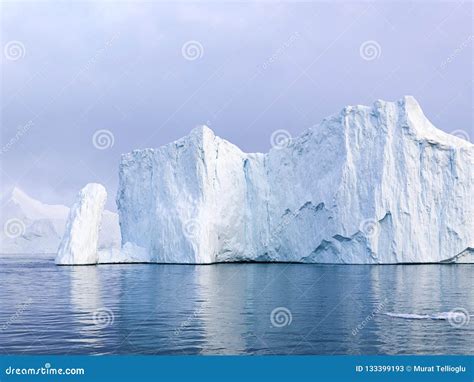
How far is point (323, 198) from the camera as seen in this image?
125 ft

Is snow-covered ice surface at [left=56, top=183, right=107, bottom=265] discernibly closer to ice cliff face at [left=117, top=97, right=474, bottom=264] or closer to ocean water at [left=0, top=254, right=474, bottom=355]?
ice cliff face at [left=117, top=97, right=474, bottom=264]

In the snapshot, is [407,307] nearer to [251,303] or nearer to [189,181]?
[251,303]

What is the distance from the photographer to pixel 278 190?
42438 mm

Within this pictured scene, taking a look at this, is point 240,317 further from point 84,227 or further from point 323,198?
point 323,198

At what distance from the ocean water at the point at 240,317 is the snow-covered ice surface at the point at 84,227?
1241cm

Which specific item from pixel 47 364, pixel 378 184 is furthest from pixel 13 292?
pixel 378 184

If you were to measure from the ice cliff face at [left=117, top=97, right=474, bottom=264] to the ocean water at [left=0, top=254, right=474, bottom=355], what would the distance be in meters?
13.4

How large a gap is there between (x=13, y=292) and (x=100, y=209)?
16.4m

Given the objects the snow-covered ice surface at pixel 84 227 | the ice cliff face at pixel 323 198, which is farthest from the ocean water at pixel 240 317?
the ice cliff face at pixel 323 198

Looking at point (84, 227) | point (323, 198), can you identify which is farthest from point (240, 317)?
point (323, 198)

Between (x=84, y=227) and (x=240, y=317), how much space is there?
2340 centimetres

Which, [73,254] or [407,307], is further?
[73,254]

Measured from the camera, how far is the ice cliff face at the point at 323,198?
3641cm

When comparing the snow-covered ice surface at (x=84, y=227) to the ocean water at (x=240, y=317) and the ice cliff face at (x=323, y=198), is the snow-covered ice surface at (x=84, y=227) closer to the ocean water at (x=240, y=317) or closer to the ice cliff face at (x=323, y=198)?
the ice cliff face at (x=323, y=198)
